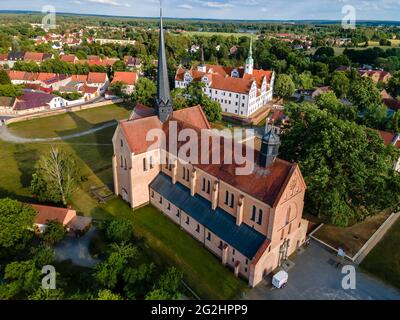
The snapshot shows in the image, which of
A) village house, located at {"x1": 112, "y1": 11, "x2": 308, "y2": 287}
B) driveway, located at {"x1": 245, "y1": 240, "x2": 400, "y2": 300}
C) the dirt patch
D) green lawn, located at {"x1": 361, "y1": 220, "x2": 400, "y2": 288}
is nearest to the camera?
driveway, located at {"x1": 245, "y1": 240, "x2": 400, "y2": 300}

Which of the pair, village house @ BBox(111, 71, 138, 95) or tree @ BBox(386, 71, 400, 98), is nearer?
tree @ BBox(386, 71, 400, 98)

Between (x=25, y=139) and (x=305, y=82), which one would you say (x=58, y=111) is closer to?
(x=25, y=139)

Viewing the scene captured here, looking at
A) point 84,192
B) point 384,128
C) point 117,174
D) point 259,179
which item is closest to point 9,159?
point 84,192

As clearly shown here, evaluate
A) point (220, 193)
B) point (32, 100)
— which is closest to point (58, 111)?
point (32, 100)

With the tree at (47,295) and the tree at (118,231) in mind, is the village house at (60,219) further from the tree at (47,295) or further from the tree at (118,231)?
the tree at (47,295)

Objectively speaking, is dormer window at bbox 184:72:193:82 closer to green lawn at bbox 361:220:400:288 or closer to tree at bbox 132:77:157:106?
tree at bbox 132:77:157:106

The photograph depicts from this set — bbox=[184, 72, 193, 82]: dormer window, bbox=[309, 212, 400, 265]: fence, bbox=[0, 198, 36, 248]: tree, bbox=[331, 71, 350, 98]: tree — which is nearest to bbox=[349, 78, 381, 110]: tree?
bbox=[331, 71, 350, 98]: tree
